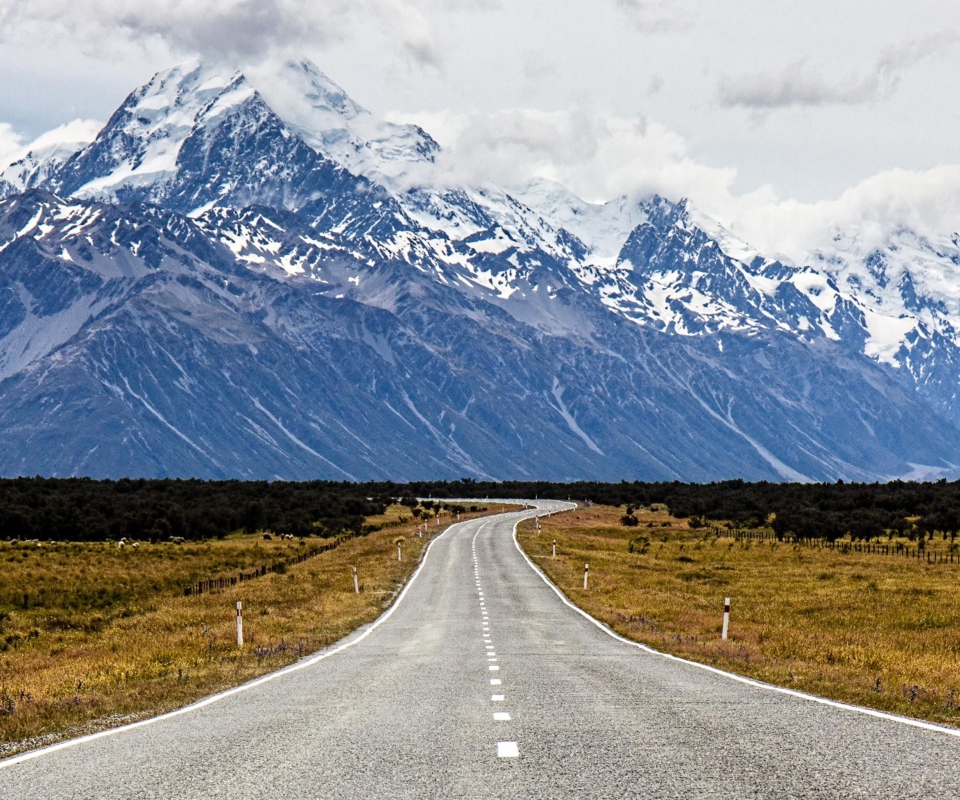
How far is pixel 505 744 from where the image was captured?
1259 cm

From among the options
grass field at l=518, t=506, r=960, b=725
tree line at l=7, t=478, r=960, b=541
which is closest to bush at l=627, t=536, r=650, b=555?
grass field at l=518, t=506, r=960, b=725

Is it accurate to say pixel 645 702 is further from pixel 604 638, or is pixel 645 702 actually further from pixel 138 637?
pixel 138 637

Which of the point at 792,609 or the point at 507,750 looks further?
the point at 792,609

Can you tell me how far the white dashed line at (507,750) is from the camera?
39.4ft

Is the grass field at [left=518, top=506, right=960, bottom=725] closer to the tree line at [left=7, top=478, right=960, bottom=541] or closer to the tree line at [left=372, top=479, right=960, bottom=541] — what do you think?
the tree line at [left=372, top=479, right=960, bottom=541]

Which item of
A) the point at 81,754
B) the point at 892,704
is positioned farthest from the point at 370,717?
the point at 892,704

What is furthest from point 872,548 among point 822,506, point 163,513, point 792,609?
point 163,513

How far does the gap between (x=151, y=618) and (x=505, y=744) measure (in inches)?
1170

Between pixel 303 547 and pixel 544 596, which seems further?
pixel 303 547

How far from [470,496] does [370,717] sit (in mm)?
167857

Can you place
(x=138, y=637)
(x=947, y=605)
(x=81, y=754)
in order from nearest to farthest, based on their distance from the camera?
(x=81, y=754), (x=138, y=637), (x=947, y=605)

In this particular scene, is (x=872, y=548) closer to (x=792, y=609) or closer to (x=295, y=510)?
(x=792, y=609)

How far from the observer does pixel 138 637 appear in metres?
33.5

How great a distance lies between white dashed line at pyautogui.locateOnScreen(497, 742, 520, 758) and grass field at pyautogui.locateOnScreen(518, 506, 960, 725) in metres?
5.94
